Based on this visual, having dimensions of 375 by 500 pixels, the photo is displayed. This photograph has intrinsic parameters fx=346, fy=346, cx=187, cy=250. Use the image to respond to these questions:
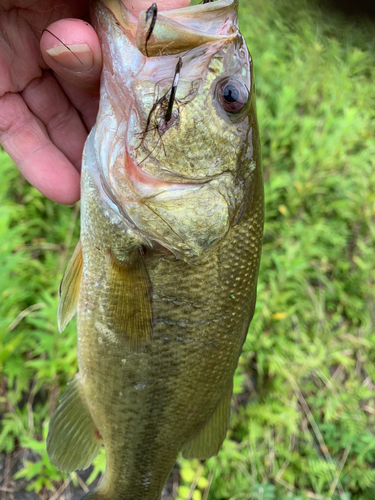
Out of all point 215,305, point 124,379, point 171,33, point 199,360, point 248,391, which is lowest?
point 248,391

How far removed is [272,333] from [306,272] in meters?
0.72

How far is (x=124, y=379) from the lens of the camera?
1.41 meters

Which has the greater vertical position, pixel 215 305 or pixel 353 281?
pixel 215 305

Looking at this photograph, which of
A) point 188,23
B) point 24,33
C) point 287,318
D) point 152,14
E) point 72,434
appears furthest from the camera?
point 287,318

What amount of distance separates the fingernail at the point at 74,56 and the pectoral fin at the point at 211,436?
1.43 metres

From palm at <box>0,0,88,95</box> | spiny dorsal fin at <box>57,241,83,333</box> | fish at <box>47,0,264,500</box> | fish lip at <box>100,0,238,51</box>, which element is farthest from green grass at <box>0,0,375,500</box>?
palm at <box>0,0,88,95</box>

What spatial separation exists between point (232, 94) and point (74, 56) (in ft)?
1.81

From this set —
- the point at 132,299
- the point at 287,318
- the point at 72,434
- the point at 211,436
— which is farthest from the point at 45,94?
the point at 287,318

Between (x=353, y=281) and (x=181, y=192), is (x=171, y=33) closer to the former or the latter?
(x=181, y=192)

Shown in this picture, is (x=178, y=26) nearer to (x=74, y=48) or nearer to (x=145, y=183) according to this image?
(x=74, y=48)

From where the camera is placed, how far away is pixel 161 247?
123cm

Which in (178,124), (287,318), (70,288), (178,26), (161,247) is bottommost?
(287,318)

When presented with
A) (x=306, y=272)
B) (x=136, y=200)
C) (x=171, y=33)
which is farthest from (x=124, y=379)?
(x=306, y=272)

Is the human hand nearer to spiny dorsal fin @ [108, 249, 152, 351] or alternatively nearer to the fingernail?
the fingernail
